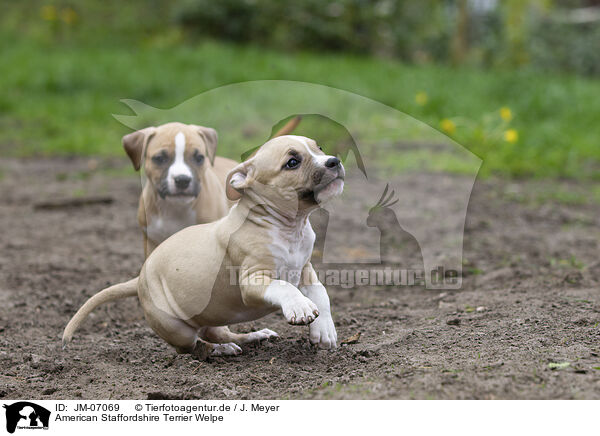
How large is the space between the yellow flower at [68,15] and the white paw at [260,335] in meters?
16.1

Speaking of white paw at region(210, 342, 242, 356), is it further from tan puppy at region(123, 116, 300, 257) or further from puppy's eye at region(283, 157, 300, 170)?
puppy's eye at region(283, 157, 300, 170)

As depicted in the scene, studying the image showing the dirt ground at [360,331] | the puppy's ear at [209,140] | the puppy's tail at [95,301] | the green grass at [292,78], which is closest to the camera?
the dirt ground at [360,331]

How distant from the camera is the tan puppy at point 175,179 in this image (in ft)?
15.4

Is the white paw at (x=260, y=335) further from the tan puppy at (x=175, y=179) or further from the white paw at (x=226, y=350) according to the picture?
the tan puppy at (x=175, y=179)

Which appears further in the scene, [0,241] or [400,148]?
[400,148]

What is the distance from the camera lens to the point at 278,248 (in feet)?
12.6

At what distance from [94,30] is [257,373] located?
17.5 meters

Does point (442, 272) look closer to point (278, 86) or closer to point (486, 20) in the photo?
point (278, 86)

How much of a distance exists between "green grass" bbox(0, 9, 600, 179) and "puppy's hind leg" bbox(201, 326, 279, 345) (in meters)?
5.37

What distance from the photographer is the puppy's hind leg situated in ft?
14.3

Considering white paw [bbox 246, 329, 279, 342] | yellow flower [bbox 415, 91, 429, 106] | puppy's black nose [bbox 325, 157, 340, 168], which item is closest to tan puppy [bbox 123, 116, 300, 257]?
white paw [bbox 246, 329, 279, 342]

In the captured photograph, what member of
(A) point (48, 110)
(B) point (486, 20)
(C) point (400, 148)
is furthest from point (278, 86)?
(B) point (486, 20)

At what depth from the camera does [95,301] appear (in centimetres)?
427

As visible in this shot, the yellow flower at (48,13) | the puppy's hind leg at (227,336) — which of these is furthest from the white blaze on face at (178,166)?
the yellow flower at (48,13)
